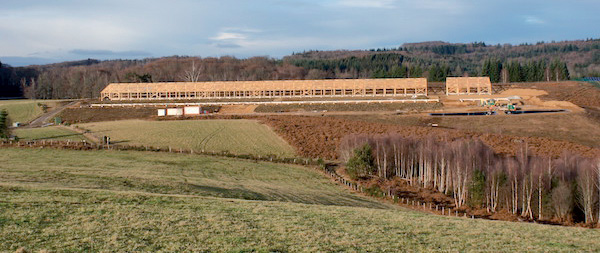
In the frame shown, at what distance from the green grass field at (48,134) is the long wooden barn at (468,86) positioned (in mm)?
55536

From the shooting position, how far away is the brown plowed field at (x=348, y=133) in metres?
40.8

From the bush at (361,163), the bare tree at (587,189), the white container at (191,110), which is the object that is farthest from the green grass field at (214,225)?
the white container at (191,110)

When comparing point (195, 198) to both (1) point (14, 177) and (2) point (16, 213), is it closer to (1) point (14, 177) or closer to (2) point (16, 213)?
(2) point (16, 213)

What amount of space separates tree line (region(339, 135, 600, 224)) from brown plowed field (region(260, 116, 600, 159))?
6.37 metres

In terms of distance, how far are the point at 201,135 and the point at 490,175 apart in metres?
31.7

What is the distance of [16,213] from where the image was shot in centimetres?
1530

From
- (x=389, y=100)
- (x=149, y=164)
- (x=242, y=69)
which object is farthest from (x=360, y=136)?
(x=242, y=69)

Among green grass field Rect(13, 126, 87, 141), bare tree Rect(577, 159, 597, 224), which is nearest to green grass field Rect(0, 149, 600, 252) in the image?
bare tree Rect(577, 159, 597, 224)

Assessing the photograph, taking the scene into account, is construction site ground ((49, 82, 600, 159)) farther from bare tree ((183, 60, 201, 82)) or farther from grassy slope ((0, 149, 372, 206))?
bare tree ((183, 60, 201, 82))

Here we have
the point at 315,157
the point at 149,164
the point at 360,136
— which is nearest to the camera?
the point at 149,164

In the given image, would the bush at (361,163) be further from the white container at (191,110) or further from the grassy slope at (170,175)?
the white container at (191,110)

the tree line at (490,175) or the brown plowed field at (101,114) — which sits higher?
the brown plowed field at (101,114)

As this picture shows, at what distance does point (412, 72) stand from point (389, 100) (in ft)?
151

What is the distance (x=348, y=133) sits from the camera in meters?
48.5
